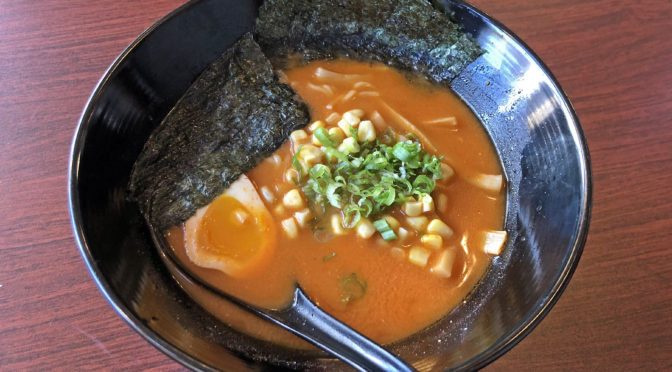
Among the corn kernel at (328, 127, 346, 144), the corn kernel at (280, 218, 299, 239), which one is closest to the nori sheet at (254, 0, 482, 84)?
the corn kernel at (328, 127, 346, 144)

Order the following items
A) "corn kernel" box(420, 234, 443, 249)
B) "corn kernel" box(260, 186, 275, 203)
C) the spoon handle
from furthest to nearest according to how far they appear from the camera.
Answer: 1. "corn kernel" box(260, 186, 275, 203)
2. "corn kernel" box(420, 234, 443, 249)
3. the spoon handle

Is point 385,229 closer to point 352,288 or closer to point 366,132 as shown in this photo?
point 352,288

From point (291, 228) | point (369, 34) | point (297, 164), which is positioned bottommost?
point (291, 228)

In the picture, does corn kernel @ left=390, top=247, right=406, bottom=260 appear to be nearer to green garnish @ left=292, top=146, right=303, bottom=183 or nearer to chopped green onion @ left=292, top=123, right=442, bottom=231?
chopped green onion @ left=292, top=123, right=442, bottom=231

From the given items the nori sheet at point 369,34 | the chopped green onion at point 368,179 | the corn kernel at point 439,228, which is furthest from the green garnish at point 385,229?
the nori sheet at point 369,34

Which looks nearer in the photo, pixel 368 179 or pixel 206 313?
pixel 206 313

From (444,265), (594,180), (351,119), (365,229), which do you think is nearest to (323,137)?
(351,119)

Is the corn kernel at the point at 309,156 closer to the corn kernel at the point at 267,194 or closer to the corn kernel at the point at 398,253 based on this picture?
the corn kernel at the point at 267,194
